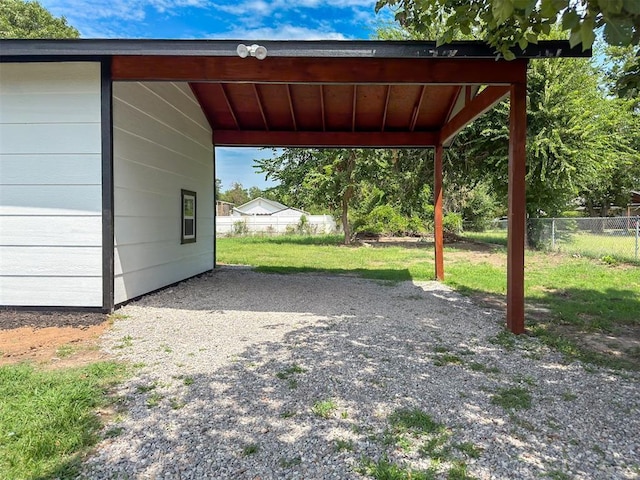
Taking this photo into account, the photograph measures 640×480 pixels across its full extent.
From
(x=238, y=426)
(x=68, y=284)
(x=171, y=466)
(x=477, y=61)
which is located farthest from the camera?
(x=68, y=284)

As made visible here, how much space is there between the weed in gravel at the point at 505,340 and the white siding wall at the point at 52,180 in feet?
14.6

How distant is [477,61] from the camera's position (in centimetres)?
438

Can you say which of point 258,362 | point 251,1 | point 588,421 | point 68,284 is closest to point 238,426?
point 258,362

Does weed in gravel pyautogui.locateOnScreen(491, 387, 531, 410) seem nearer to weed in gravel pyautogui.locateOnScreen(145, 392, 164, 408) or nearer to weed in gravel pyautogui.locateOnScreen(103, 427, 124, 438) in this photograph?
weed in gravel pyautogui.locateOnScreen(145, 392, 164, 408)

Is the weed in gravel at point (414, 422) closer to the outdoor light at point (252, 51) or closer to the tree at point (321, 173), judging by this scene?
the outdoor light at point (252, 51)

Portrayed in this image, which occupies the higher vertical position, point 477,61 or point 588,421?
point 477,61

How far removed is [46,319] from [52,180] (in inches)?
63.0

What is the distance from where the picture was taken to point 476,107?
5367mm

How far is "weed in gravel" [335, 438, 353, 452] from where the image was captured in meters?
2.09

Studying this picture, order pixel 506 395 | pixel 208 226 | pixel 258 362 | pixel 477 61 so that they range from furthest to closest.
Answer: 1. pixel 208 226
2. pixel 477 61
3. pixel 258 362
4. pixel 506 395

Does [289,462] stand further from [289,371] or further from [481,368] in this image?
[481,368]

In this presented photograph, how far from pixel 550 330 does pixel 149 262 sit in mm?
5320

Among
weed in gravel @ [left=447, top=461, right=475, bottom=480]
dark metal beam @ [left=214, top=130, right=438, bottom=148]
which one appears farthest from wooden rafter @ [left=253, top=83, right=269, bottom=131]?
weed in gravel @ [left=447, top=461, right=475, bottom=480]

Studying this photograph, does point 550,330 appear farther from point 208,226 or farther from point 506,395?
point 208,226
